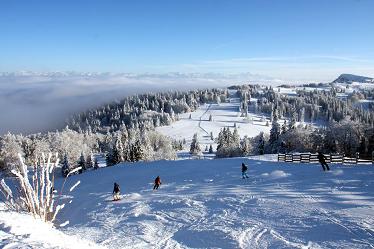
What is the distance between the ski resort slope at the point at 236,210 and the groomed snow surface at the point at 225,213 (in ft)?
0.15

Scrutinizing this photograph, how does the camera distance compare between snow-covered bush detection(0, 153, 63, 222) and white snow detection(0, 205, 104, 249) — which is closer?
white snow detection(0, 205, 104, 249)

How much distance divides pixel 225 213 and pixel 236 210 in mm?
751

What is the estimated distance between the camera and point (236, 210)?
2238 centimetres

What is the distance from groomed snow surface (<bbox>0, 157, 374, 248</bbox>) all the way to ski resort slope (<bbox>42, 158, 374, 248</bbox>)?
0.04 m

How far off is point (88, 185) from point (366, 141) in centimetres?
7211

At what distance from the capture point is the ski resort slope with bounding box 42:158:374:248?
17.9 meters

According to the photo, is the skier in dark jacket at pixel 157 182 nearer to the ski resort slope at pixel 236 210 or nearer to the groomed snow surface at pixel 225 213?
the groomed snow surface at pixel 225 213

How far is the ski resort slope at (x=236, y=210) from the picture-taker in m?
17.9

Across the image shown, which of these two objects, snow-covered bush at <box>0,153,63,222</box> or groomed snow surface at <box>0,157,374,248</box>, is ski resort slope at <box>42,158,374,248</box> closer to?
groomed snow surface at <box>0,157,374,248</box>

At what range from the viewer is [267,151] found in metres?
101

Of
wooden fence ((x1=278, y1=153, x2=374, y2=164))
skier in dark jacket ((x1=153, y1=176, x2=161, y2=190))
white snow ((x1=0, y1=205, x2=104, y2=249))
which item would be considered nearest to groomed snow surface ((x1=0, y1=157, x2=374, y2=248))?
white snow ((x1=0, y1=205, x2=104, y2=249))

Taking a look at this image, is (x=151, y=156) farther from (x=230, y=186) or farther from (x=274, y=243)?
(x=274, y=243)

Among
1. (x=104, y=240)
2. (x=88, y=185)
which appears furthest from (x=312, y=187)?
(x=88, y=185)

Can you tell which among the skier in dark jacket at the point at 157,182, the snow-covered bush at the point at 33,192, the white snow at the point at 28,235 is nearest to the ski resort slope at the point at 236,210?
the skier in dark jacket at the point at 157,182
